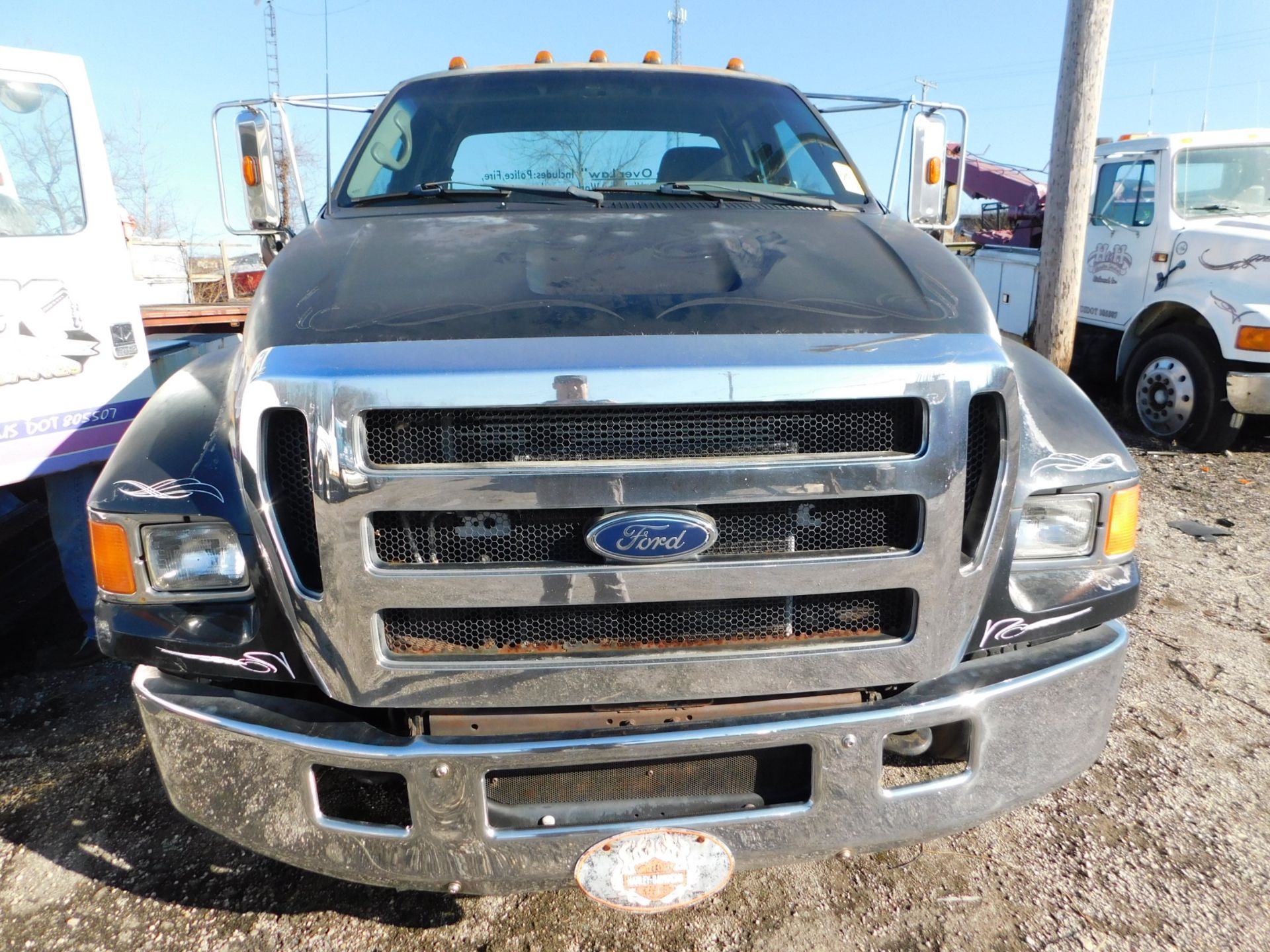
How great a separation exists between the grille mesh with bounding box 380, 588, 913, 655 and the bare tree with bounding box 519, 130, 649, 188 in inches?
72.3

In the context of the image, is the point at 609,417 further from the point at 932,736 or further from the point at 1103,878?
the point at 1103,878

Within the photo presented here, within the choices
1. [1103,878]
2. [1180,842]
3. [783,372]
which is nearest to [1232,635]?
[1180,842]

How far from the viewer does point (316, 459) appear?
1.76 meters

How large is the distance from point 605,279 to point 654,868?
4.49 ft

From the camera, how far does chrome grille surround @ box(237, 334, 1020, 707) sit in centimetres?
176

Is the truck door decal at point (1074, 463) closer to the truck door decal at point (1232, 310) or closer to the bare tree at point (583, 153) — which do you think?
the bare tree at point (583, 153)

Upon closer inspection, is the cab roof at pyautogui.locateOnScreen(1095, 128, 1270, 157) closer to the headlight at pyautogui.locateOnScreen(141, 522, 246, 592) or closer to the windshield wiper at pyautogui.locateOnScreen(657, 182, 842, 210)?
→ the windshield wiper at pyautogui.locateOnScreen(657, 182, 842, 210)

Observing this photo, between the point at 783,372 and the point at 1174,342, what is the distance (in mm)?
7002

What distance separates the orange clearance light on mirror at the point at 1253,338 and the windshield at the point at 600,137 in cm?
479

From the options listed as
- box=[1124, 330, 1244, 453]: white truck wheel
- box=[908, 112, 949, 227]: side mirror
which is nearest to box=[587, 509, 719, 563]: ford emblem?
box=[908, 112, 949, 227]: side mirror

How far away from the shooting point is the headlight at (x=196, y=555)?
2012 millimetres

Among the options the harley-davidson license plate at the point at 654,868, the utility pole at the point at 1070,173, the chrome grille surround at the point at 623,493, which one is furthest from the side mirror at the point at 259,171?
the utility pole at the point at 1070,173

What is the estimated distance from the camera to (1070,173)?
22.7 feet

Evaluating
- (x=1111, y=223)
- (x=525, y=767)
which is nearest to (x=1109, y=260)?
(x=1111, y=223)
